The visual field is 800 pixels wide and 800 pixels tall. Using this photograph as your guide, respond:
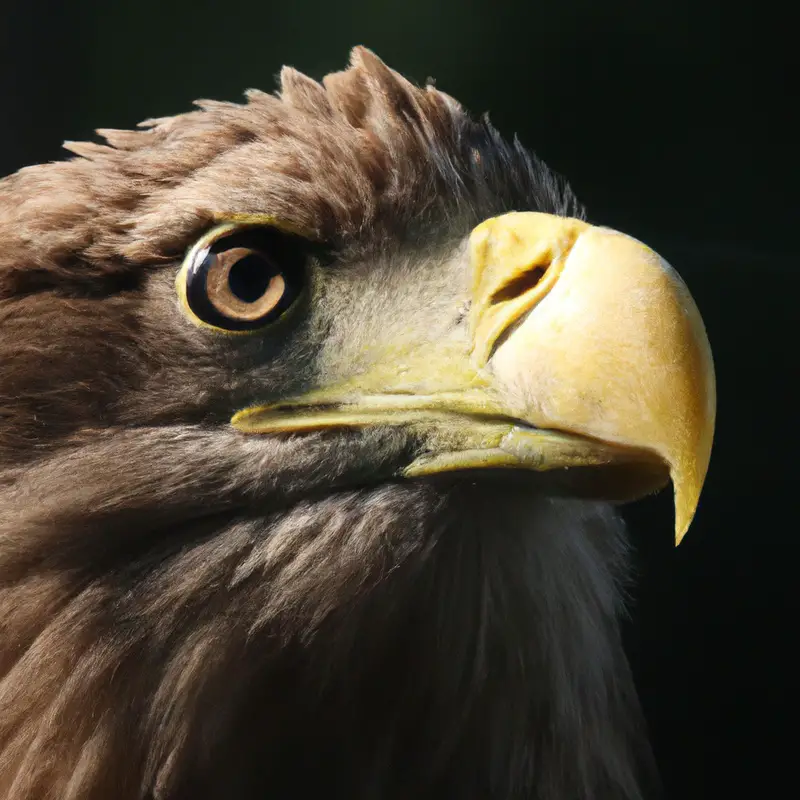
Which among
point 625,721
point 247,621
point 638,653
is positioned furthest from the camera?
point 638,653

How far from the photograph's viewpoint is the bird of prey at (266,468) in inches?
43.8

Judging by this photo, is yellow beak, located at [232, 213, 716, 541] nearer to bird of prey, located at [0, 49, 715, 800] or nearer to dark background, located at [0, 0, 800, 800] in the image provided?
bird of prey, located at [0, 49, 715, 800]

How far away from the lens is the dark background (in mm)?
1906

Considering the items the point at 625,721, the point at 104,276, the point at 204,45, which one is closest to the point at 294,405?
the point at 104,276

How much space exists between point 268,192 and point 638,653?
1608 mm

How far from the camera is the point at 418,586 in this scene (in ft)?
3.85

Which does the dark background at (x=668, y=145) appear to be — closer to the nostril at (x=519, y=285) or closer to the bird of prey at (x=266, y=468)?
the bird of prey at (x=266, y=468)

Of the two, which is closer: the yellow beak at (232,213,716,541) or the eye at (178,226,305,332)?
the yellow beak at (232,213,716,541)

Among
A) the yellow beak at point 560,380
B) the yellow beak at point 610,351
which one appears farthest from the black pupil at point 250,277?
the yellow beak at point 610,351

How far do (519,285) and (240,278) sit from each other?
0.35 m

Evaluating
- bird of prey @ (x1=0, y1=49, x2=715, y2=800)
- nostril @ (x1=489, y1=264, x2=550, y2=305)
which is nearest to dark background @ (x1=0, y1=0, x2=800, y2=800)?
A: bird of prey @ (x1=0, y1=49, x2=715, y2=800)

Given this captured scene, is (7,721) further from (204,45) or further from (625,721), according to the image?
(204,45)

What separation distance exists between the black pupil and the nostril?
11.5 inches

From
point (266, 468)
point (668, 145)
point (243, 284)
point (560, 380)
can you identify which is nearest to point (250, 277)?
point (243, 284)
